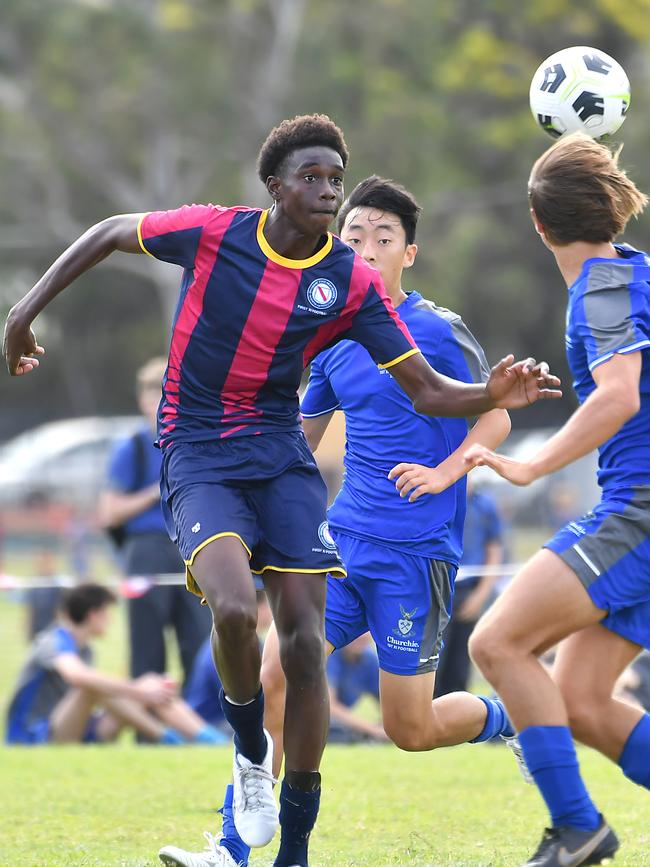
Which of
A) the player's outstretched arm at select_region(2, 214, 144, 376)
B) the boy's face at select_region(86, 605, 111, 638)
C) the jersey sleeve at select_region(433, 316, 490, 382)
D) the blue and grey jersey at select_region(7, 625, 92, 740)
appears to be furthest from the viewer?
the boy's face at select_region(86, 605, 111, 638)

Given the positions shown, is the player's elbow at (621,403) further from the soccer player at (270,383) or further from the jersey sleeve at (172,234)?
the jersey sleeve at (172,234)

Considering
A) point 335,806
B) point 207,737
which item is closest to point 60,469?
point 207,737

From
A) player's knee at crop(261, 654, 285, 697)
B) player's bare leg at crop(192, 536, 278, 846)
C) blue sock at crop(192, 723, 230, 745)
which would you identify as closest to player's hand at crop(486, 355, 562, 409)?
player's bare leg at crop(192, 536, 278, 846)

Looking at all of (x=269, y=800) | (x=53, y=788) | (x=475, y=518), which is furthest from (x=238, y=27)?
(x=269, y=800)

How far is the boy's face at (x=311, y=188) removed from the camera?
497 cm

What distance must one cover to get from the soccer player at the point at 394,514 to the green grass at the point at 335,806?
479 millimetres

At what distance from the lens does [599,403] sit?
170 inches

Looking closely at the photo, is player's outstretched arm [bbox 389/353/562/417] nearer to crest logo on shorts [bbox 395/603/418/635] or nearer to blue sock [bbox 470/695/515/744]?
crest logo on shorts [bbox 395/603/418/635]

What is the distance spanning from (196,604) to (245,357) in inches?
220

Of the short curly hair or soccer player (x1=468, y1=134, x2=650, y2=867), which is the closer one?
soccer player (x1=468, y1=134, x2=650, y2=867)

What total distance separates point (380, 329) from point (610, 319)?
3.22 ft

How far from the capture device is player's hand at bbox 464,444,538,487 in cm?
430

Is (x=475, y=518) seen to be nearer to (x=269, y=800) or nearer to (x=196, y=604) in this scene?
(x=196, y=604)

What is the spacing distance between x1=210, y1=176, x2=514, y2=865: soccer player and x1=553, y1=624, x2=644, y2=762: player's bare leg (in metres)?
0.98
